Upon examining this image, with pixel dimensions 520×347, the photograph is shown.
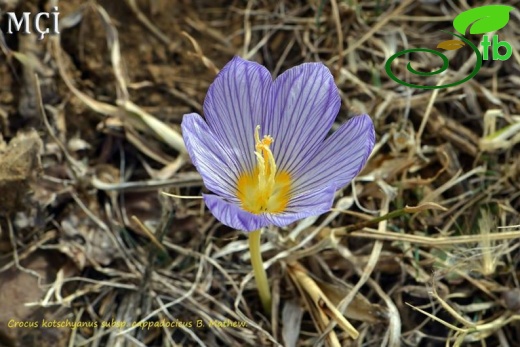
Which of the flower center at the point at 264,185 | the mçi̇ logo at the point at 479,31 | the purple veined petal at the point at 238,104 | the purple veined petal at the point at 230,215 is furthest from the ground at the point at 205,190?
the purple veined petal at the point at 230,215

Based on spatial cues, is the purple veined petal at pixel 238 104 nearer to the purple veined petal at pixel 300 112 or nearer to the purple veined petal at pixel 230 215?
the purple veined petal at pixel 300 112

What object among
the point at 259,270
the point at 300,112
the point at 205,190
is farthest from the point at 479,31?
the point at 259,270

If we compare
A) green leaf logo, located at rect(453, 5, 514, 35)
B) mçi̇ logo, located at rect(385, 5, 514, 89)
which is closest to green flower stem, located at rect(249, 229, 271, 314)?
mçi̇ logo, located at rect(385, 5, 514, 89)

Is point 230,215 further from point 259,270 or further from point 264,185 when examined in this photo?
point 259,270

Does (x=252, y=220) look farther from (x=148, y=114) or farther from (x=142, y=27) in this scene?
(x=142, y=27)

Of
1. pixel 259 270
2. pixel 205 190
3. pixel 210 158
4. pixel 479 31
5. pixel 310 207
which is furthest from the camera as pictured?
pixel 479 31

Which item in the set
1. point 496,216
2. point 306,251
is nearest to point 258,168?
point 306,251
